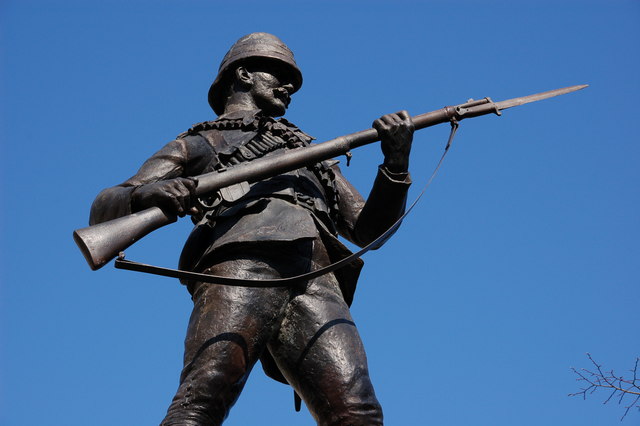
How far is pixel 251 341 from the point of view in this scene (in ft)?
20.9

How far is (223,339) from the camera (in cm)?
→ 623

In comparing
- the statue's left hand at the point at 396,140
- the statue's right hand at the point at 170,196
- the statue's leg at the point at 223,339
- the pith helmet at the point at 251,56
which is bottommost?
the statue's leg at the point at 223,339

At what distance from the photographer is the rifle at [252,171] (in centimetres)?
616

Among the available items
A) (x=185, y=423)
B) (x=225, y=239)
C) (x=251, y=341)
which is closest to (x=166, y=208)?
(x=225, y=239)

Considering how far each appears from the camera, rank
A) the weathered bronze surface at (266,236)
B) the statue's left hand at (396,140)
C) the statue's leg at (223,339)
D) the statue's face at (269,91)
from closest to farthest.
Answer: the statue's leg at (223,339) → the weathered bronze surface at (266,236) → the statue's left hand at (396,140) → the statue's face at (269,91)

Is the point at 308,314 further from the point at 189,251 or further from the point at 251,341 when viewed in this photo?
the point at 189,251

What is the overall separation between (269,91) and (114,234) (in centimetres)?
230

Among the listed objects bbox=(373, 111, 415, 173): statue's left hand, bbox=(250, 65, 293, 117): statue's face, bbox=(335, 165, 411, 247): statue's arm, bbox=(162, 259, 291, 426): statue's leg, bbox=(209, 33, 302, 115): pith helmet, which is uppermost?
bbox=(209, 33, 302, 115): pith helmet

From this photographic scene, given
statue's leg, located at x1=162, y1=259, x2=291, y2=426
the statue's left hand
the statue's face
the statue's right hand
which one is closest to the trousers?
statue's leg, located at x1=162, y1=259, x2=291, y2=426

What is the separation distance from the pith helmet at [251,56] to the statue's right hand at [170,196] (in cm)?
186

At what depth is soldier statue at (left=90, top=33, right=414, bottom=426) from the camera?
6.23 metres

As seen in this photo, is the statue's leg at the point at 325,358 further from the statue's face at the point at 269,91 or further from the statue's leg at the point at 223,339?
the statue's face at the point at 269,91

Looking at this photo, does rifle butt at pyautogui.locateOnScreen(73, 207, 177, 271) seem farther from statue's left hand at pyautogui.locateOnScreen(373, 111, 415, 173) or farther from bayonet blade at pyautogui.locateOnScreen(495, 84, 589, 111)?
bayonet blade at pyautogui.locateOnScreen(495, 84, 589, 111)

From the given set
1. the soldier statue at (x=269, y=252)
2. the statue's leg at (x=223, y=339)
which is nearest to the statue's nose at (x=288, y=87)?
the soldier statue at (x=269, y=252)
